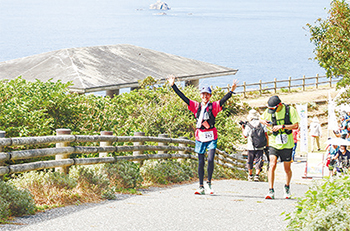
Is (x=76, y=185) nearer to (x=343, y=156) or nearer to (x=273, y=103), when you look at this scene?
(x=273, y=103)

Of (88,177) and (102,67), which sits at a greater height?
(102,67)

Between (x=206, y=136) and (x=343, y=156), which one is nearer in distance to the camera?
(x=206, y=136)

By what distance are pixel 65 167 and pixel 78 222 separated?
6.90 feet

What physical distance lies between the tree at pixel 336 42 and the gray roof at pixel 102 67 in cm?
892

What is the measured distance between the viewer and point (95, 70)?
26250mm

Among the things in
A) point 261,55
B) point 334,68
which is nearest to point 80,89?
point 334,68

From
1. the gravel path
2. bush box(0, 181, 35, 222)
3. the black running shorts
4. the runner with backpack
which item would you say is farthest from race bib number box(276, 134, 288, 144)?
bush box(0, 181, 35, 222)

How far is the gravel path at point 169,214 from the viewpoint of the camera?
686 cm

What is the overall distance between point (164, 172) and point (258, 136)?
353 cm

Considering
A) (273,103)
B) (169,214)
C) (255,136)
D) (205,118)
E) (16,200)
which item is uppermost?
(273,103)

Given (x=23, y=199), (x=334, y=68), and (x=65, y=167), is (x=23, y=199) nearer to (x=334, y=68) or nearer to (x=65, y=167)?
(x=65, y=167)

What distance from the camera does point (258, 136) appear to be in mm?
13992

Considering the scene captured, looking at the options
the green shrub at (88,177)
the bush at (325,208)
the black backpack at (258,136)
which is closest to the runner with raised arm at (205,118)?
the green shrub at (88,177)

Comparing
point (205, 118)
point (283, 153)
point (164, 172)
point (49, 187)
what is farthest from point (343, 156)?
point (49, 187)
